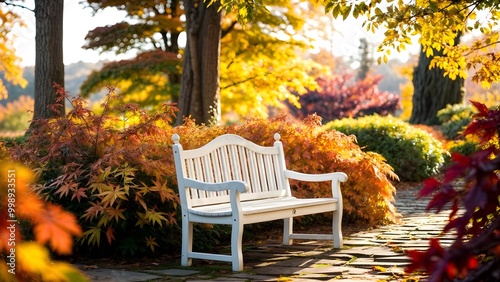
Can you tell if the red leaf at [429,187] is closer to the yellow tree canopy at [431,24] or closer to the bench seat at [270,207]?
the bench seat at [270,207]

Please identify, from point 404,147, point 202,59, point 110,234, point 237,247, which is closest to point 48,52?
point 202,59

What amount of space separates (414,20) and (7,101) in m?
45.0

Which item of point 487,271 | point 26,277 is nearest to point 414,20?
point 487,271

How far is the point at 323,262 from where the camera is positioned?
530 centimetres

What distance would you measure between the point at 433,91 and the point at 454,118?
2.44 meters

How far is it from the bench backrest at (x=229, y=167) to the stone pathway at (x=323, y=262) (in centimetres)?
52

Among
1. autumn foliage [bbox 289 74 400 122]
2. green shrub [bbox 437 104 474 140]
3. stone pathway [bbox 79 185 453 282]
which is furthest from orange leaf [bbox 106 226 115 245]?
autumn foliage [bbox 289 74 400 122]

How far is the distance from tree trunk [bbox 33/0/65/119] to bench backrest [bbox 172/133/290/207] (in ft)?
14.3

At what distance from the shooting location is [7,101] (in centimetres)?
4706

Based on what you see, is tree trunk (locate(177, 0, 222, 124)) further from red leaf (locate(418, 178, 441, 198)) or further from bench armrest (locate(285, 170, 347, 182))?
red leaf (locate(418, 178, 441, 198))

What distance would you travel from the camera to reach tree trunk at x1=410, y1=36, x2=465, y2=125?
62.0 ft

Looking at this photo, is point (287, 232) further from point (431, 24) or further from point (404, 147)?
point (404, 147)

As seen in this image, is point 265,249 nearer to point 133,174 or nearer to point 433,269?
point 133,174

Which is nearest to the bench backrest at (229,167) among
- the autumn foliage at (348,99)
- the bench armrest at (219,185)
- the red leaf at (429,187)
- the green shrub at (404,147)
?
the bench armrest at (219,185)
